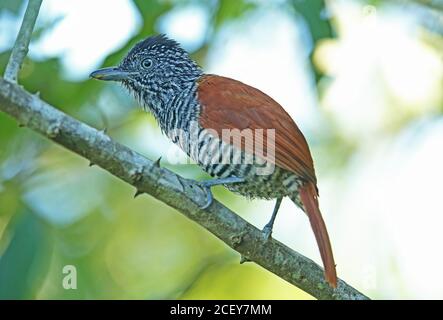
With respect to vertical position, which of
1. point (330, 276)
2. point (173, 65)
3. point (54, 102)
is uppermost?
point (173, 65)

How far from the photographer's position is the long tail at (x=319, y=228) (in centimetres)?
354

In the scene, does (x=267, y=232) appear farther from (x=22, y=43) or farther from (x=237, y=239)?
(x=22, y=43)

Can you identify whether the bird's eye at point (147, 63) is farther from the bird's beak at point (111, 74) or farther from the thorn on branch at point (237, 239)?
the thorn on branch at point (237, 239)

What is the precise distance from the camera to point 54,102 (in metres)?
4.34

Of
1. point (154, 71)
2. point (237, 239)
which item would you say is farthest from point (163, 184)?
point (154, 71)

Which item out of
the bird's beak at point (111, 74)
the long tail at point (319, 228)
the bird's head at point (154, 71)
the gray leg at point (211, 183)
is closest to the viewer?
the gray leg at point (211, 183)

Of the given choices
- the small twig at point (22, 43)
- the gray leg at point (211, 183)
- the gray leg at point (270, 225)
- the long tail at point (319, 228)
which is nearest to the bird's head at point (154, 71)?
the gray leg at point (211, 183)

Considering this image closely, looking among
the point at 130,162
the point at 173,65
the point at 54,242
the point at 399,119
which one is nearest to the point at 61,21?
the point at 173,65

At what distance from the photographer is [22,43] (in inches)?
124

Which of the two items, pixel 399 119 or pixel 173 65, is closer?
pixel 173 65

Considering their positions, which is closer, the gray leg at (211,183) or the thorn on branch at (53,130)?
the thorn on branch at (53,130)

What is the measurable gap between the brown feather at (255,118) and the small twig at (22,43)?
116 cm

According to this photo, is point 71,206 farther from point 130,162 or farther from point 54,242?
point 130,162

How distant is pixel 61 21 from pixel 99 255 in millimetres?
1574
